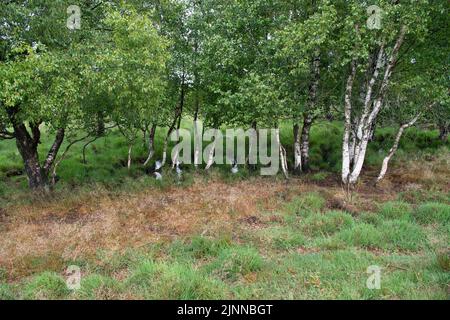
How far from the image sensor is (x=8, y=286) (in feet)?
29.2

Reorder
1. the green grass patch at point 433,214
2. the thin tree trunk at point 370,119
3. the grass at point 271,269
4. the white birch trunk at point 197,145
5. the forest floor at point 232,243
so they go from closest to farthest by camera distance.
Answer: the grass at point 271,269 → the forest floor at point 232,243 → the green grass patch at point 433,214 → the thin tree trunk at point 370,119 → the white birch trunk at point 197,145

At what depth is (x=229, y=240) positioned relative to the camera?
1116cm

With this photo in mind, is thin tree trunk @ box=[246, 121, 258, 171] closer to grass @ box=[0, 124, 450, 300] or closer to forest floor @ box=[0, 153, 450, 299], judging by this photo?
grass @ box=[0, 124, 450, 300]

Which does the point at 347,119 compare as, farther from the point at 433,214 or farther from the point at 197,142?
the point at 197,142

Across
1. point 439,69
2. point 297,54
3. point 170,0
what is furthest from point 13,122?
point 439,69

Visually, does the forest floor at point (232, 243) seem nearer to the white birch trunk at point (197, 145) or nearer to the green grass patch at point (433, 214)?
the green grass patch at point (433, 214)

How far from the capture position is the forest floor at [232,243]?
845cm

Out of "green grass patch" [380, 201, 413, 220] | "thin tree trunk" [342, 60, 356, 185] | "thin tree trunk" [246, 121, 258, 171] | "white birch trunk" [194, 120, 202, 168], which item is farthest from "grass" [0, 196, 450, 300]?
"white birch trunk" [194, 120, 202, 168]

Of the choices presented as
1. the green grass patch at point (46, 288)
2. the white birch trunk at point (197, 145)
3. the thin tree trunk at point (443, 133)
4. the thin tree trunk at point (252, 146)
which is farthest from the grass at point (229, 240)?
the thin tree trunk at point (443, 133)

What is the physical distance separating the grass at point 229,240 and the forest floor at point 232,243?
4 centimetres

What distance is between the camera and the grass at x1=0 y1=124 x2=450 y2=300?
27.8ft

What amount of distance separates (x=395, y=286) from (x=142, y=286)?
5.63 m

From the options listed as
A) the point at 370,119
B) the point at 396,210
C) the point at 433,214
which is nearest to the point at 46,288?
the point at 396,210

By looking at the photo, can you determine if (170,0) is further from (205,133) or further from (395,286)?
(395,286)
